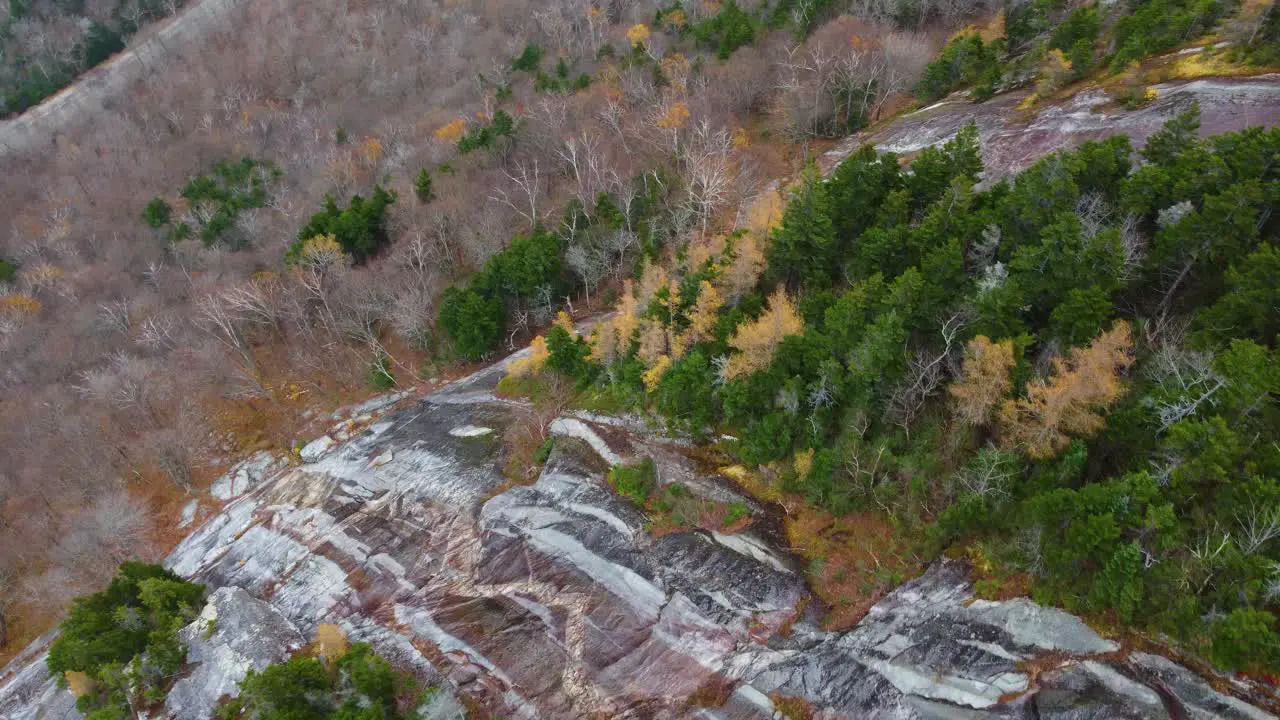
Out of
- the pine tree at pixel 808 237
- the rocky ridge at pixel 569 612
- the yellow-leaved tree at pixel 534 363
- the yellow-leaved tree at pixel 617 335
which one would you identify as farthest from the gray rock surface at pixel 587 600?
the pine tree at pixel 808 237

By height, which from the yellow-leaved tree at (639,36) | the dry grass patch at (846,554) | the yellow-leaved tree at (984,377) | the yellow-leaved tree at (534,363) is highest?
the yellow-leaved tree at (639,36)

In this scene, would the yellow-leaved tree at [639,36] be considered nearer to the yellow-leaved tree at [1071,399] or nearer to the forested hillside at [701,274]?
the forested hillside at [701,274]

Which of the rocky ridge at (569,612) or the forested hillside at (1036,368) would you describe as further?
the rocky ridge at (569,612)

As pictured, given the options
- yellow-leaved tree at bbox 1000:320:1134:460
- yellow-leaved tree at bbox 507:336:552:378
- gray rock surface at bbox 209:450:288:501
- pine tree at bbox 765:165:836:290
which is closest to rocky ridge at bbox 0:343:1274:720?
gray rock surface at bbox 209:450:288:501

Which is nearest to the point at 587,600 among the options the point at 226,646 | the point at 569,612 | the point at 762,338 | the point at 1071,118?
the point at 569,612

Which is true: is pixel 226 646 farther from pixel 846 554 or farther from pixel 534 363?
pixel 846 554

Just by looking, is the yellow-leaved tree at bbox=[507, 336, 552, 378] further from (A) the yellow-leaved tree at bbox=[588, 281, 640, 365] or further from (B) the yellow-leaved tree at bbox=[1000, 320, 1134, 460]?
(B) the yellow-leaved tree at bbox=[1000, 320, 1134, 460]

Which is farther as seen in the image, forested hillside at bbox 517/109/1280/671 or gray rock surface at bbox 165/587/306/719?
gray rock surface at bbox 165/587/306/719
